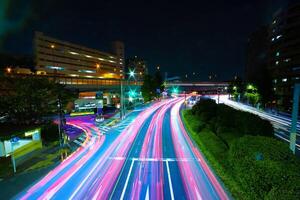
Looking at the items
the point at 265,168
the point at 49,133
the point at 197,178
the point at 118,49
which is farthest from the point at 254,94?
the point at 118,49

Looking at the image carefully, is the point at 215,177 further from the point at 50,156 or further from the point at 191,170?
the point at 50,156

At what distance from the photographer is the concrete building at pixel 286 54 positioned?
53594 millimetres

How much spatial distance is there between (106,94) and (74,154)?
5553 centimetres

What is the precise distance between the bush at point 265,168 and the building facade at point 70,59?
63.4 meters

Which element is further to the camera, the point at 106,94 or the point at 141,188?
the point at 106,94

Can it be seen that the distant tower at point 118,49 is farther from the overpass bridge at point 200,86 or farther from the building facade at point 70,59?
the overpass bridge at point 200,86

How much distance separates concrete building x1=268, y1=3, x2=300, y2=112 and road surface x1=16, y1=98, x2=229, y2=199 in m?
46.5

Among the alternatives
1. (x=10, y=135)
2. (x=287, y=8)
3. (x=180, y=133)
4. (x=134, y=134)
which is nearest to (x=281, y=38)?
(x=287, y=8)

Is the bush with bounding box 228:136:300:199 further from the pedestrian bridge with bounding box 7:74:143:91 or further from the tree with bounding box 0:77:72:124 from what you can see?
the pedestrian bridge with bounding box 7:74:143:91

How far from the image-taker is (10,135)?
17234mm

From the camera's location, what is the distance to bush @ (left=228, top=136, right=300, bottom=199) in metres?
8.07

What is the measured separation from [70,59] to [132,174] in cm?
9323

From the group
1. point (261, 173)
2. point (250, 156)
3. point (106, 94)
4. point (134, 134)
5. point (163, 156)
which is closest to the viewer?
point (261, 173)

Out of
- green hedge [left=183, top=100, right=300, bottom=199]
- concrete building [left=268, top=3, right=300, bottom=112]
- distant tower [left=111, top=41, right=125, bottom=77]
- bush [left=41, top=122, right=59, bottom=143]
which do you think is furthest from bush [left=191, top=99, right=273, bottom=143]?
distant tower [left=111, top=41, right=125, bottom=77]
